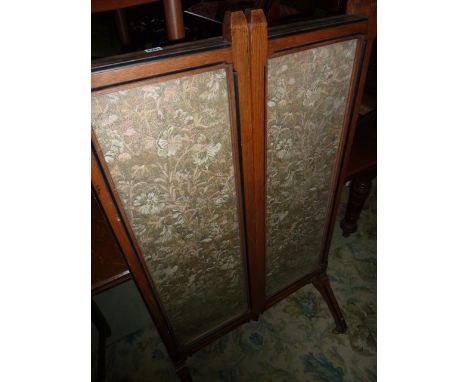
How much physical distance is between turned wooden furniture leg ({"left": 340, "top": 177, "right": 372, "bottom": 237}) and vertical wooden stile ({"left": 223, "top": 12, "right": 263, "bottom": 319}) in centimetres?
87

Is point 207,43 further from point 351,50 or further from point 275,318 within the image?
point 275,318

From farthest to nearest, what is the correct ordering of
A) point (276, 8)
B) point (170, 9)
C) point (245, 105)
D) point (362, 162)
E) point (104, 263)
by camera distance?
point (362, 162) < point (276, 8) < point (104, 263) < point (170, 9) < point (245, 105)

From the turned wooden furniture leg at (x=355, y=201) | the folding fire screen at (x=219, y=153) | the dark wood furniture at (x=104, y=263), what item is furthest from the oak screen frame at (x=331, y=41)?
the turned wooden furniture leg at (x=355, y=201)

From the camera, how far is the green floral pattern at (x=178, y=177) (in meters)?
0.53

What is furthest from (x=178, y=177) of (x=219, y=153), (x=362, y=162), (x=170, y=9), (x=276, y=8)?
(x=362, y=162)

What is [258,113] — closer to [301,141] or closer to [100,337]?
[301,141]

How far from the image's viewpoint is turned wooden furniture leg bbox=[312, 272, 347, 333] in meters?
1.30

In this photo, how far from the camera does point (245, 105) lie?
61 centimetres

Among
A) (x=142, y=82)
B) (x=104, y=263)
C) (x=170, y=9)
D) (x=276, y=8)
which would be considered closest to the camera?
(x=142, y=82)

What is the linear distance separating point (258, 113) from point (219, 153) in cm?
12

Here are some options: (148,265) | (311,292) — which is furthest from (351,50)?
(311,292)

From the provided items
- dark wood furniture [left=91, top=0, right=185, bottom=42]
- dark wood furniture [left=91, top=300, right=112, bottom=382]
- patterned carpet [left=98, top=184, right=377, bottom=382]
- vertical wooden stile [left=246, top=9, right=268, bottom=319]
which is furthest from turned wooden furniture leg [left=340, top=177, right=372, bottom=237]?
dark wood furniture [left=91, top=300, right=112, bottom=382]

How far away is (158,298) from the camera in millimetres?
835

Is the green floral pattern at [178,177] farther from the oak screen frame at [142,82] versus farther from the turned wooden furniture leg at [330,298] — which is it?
the turned wooden furniture leg at [330,298]
